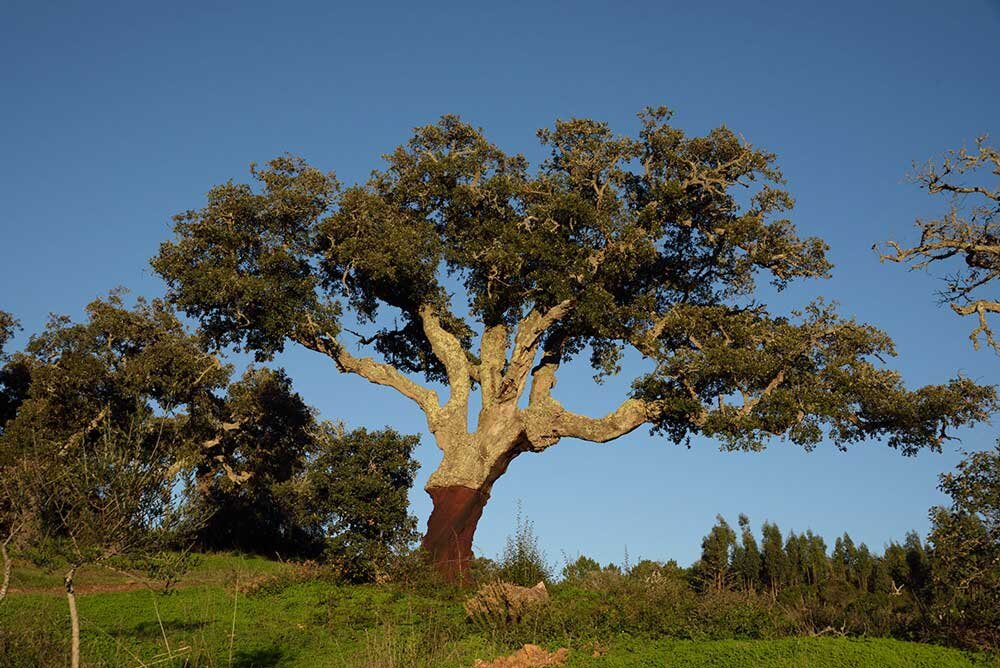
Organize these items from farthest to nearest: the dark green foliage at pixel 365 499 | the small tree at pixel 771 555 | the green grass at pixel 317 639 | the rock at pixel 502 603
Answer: the small tree at pixel 771 555 < the dark green foliage at pixel 365 499 < the rock at pixel 502 603 < the green grass at pixel 317 639

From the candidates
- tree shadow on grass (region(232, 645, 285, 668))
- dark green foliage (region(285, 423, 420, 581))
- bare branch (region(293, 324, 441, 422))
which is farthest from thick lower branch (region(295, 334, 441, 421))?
tree shadow on grass (region(232, 645, 285, 668))

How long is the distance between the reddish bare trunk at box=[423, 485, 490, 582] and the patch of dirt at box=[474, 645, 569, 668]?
30.5 ft

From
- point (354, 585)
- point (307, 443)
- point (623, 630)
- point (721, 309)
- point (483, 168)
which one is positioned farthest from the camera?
point (307, 443)

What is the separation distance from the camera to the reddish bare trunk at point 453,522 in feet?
79.6

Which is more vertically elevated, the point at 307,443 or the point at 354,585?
the point at 307,443

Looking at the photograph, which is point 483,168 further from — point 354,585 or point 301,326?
point 354,585

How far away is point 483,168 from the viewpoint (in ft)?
96.0

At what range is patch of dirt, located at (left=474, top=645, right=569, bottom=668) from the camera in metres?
14.1

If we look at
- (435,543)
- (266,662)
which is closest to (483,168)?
(435,543)

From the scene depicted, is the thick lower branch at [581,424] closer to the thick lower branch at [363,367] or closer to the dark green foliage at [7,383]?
the thick lower branch at [363,367]

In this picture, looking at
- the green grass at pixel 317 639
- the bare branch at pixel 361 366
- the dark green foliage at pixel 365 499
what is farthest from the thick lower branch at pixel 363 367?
the green grass at pixel 317 639

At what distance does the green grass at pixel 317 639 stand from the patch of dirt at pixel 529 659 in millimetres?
310

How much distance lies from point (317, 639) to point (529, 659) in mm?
4527

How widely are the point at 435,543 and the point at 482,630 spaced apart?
7.54 meters
